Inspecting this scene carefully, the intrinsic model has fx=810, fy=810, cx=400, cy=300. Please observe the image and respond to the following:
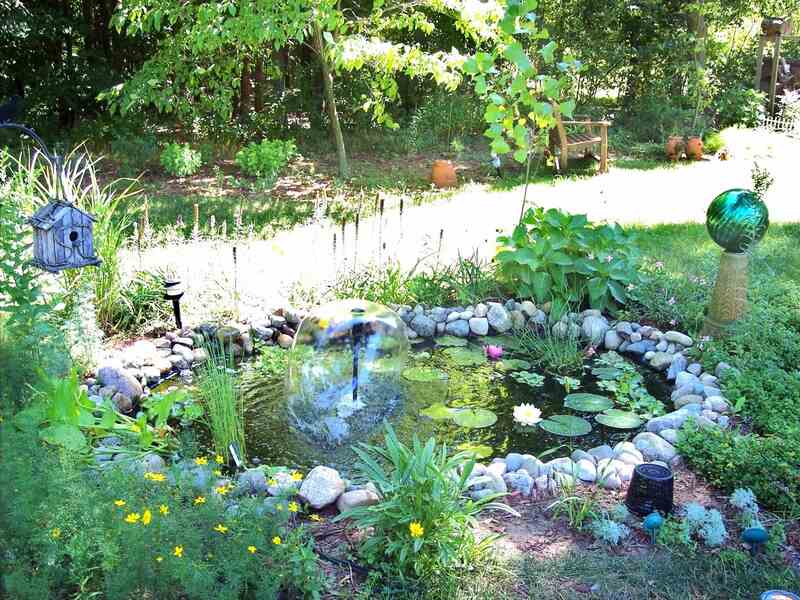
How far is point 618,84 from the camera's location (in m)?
14.0

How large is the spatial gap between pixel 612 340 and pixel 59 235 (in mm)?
3293

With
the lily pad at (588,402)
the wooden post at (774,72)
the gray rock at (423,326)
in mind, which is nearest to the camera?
the lily pad at (588,402)

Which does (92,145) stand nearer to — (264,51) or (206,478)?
(264,51)

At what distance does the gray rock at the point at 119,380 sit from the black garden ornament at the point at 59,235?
0.87m

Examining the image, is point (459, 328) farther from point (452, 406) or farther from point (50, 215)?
point (50, 215)

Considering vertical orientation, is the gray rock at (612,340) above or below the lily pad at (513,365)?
above

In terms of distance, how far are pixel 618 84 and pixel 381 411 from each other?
11471 millimetres

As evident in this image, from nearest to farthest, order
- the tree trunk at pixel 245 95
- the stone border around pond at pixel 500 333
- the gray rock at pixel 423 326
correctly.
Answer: the stone border around pond at pixel 500 333 → the gray rock at pixel 423 326 → the tree trunk at pixel 245 95

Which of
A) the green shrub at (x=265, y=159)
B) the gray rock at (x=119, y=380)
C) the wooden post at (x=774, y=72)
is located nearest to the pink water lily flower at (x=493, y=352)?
the gray rock at (x=119, y=380)

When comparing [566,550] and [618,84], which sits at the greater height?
[618,84]

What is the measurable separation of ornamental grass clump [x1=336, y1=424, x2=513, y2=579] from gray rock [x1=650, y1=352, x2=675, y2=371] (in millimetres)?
2204

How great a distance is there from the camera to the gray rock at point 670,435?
3.72 m

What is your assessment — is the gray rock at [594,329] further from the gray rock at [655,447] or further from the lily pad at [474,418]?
the gray rock at [655,447]

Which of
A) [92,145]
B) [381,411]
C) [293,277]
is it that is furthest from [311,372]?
[92,145]
